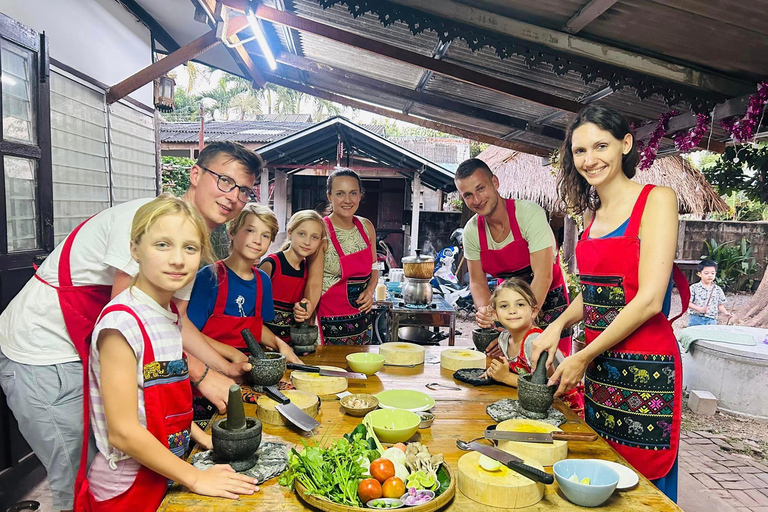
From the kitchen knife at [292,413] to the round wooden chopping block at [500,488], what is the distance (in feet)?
1.85

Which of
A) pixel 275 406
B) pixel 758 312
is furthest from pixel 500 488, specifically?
pixel 758 312

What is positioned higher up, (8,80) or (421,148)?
(421,148)

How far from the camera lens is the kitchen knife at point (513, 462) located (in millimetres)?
1308

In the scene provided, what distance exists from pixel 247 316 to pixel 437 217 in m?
11.6

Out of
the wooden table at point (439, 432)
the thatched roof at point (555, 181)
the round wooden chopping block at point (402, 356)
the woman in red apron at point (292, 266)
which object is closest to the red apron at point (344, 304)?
the woman in red apron at point (292, 266)

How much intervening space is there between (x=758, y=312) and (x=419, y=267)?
592 centimetres

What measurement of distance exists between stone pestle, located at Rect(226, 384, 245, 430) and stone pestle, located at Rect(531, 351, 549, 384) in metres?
1.06

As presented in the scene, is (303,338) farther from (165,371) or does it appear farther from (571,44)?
(571,44)

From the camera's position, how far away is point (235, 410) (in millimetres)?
1442

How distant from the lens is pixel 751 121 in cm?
341

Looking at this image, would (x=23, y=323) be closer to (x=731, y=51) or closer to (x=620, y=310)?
(x=620, y=310)

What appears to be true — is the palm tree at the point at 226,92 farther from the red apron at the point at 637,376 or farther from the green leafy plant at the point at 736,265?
the red apron at the point at 637,376

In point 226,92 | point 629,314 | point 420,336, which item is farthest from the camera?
point 226,92

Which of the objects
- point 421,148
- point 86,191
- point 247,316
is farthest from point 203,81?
point 247,316
